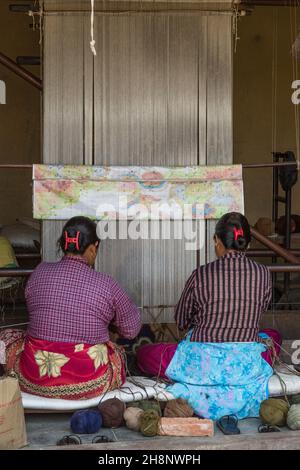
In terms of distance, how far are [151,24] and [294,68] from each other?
444 cm

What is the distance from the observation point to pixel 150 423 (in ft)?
10.8

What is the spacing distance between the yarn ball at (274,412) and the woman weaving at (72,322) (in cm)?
74

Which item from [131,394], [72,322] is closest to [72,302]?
[72,322]

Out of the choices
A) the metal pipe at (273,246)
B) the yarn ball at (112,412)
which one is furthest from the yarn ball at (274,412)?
the metal pipe at (273,246)

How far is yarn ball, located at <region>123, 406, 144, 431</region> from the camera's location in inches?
132

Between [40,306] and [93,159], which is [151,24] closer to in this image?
[93,159]

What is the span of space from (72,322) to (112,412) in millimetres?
459

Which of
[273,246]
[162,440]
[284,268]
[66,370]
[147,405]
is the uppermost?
[273,246]

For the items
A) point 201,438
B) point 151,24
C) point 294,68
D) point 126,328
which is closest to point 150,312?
point 126,328

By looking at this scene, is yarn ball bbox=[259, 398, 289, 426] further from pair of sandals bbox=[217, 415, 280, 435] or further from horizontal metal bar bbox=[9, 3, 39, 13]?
horizontal metal bar bbox=[9, 3, 39, 13]

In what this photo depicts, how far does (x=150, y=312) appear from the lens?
4551 millimetres

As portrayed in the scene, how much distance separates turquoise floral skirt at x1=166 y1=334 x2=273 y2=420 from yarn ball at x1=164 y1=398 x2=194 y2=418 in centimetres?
8

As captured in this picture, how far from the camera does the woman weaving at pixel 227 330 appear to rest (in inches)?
139

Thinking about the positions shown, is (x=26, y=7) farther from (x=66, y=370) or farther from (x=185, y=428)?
(x=185, y=428)
